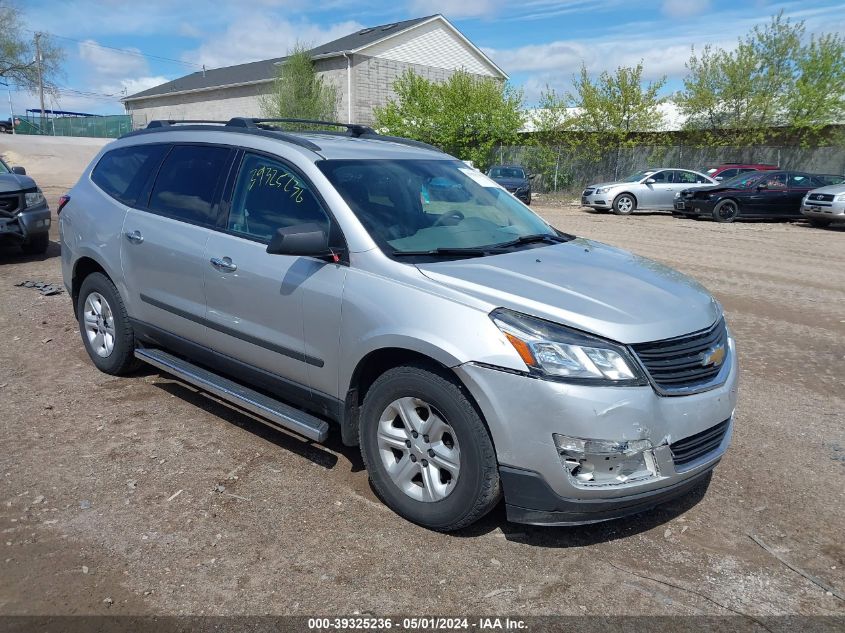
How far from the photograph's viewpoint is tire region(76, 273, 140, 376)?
5176mm

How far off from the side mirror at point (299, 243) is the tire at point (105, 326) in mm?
2139

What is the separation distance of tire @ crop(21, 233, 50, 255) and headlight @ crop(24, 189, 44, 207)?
1.55 ft

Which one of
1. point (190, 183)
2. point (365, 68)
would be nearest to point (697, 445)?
point (190, 183)

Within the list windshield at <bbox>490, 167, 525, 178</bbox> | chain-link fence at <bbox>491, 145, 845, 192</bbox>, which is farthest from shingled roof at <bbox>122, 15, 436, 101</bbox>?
windshield at <bbox>490, 167, 525, 178</bbox>

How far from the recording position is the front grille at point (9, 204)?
9906mm

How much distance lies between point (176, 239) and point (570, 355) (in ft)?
9.23

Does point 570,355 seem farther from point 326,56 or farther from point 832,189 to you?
point 326,56

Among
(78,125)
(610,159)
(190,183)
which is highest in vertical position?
(78,125)

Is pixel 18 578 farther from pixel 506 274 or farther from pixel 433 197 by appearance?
pixel 433 197

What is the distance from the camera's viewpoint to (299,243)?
3531mm

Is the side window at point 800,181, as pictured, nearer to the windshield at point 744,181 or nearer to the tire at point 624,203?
the windshield at point 744,181

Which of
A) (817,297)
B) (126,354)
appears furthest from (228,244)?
(817,297)

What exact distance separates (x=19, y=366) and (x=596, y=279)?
Answer: 4830 millimetres

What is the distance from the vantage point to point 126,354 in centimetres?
524
